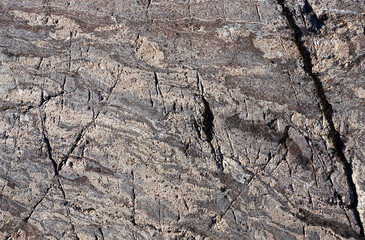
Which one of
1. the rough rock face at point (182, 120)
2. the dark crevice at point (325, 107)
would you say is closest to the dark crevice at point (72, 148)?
the rough rock face at point (182, 120)

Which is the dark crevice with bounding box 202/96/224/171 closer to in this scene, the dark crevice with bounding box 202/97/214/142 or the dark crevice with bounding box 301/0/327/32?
the dark crevice with bounding box 202/97/214/142

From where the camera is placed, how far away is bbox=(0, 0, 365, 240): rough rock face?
254cm

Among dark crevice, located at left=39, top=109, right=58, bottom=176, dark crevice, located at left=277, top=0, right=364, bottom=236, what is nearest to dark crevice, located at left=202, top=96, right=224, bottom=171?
dark crevice, located at left=277, top=0, right=364, bottom=236

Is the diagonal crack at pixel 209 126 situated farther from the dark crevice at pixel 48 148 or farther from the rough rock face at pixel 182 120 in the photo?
the dark crevice at pixel 48 148

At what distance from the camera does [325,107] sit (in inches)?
103

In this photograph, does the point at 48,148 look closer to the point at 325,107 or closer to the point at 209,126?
the point at 209,126

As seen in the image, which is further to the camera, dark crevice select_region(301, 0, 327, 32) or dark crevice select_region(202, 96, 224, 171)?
dark crevice select_region(301, 0, 327, 32)

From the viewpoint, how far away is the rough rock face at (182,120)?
2.54 metres

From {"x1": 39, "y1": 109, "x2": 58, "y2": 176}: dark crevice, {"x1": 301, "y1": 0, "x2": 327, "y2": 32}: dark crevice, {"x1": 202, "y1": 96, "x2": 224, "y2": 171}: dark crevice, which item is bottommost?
{"x1": 39, "y1": 109, "x2": 58, "y2": 176}: dark crevice

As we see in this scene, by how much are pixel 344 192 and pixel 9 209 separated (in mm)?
A: 2400

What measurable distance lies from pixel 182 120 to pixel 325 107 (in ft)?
3.45

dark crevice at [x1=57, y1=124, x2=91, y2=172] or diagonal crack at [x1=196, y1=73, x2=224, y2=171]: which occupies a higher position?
diagonal crack at [x1=196, y1=73, x2=224, y2=171]

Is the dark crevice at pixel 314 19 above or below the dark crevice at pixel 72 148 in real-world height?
above

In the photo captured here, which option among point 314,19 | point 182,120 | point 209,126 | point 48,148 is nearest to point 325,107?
point 314,19
